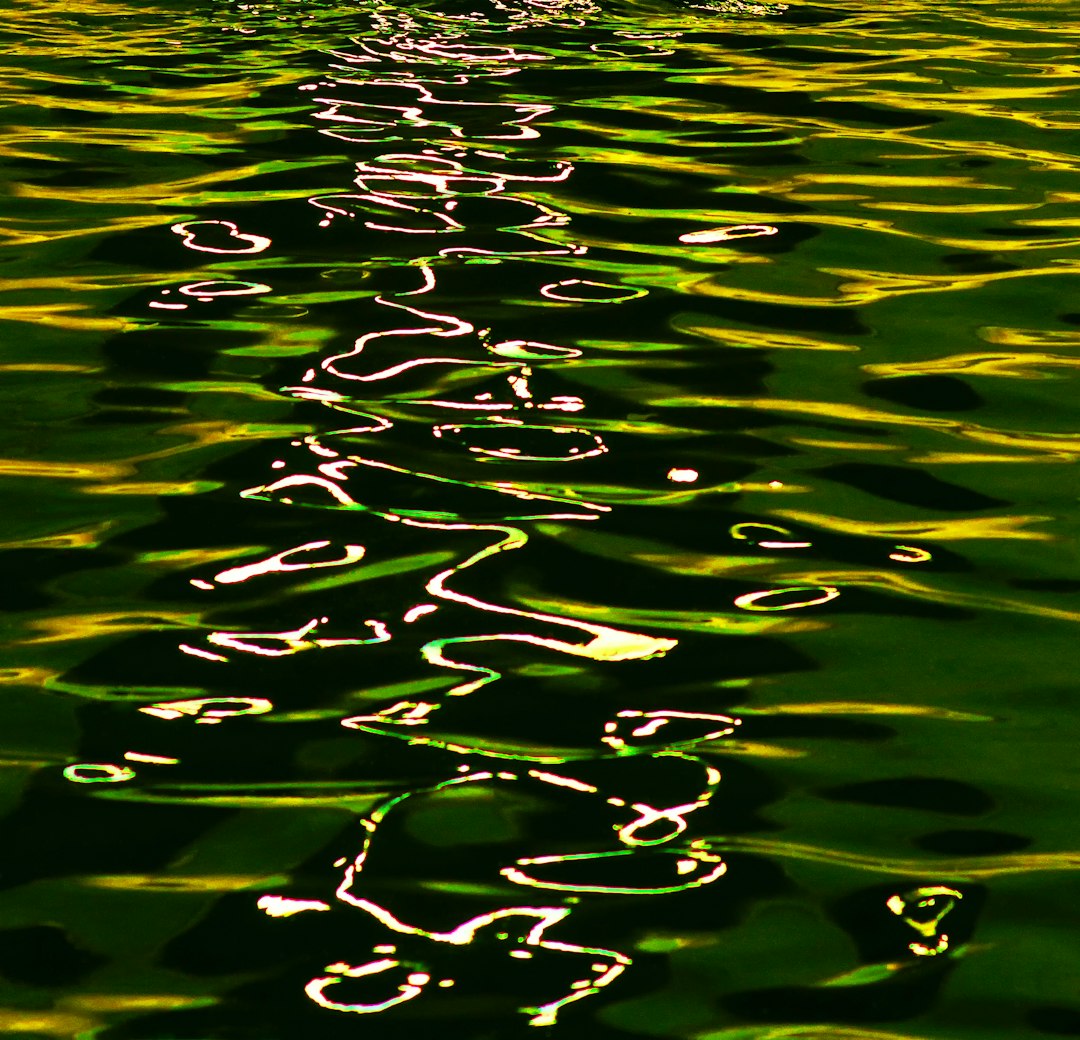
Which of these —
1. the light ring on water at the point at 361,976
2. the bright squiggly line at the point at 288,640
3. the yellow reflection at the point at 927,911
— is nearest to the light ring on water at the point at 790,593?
the bright squiggly line at the point at 288,640

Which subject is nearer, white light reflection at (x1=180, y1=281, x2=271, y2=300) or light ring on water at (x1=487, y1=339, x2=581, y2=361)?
light ring on water at (x1=487, y1=339, x2=581, y2=361)

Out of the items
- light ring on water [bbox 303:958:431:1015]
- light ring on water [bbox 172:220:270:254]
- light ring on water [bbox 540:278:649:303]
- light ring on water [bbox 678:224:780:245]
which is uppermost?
light ring on water [bbox 172:220:270:254]

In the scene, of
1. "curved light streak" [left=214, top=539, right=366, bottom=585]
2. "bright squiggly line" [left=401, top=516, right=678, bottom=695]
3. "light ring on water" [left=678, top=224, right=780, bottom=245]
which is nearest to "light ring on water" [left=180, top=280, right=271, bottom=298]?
"light ring on water" [left=678, top=224, right=780, bottom=245]

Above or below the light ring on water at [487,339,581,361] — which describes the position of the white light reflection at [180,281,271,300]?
above

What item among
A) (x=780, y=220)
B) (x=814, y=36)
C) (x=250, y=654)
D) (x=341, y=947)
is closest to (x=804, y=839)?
(x=341, y=947)

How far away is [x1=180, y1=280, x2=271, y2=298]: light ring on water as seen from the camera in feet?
15.5

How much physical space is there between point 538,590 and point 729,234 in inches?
102

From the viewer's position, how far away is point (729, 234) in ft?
17.5

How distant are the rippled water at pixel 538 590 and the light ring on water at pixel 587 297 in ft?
0.07

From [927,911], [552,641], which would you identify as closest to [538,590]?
[552,641]

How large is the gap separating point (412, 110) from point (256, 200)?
146 centimetres

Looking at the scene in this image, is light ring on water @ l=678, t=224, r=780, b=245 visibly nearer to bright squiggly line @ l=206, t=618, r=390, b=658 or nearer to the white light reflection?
the white light reflection

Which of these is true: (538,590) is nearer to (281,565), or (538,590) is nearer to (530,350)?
(281,565)

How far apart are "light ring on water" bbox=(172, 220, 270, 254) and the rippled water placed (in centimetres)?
2
